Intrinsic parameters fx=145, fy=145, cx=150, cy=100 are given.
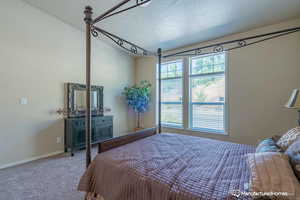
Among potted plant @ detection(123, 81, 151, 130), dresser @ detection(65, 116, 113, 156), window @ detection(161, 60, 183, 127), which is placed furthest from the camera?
potted plant @ detection(123, 81, 151, 130)

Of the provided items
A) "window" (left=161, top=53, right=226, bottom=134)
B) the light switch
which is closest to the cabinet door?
the light switch

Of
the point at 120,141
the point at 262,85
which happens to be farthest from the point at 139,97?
the point at 262,85

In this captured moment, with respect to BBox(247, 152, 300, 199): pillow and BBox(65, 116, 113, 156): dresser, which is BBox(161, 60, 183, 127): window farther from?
BBox(247, 152, 300, 199): pillow

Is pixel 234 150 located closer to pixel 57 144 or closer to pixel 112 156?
pixel 112 156

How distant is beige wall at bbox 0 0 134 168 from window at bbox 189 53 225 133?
3002mm

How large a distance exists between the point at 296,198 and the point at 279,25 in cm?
333

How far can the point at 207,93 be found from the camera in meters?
3.70

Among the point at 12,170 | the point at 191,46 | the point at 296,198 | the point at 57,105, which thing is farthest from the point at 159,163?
the point at 191,46

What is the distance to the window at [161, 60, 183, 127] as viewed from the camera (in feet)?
13.7

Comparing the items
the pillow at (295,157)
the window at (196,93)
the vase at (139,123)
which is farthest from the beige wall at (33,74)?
the pillow at (295,157)

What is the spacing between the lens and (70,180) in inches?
87.8

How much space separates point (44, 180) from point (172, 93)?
3.43 meters

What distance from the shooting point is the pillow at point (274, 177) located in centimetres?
80

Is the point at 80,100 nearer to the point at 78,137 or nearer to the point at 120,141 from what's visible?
the point at 78,137
